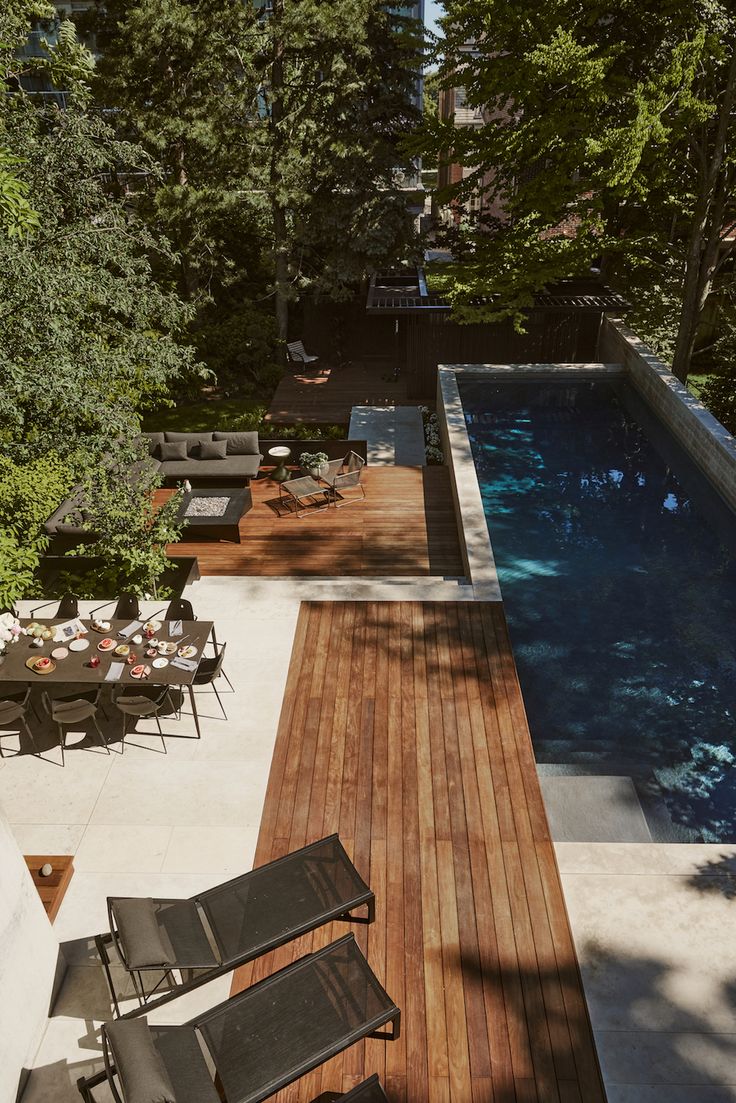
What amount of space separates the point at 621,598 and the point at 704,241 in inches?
515

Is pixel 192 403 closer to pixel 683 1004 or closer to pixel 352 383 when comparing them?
pixel 352 383

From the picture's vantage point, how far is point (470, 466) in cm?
1194

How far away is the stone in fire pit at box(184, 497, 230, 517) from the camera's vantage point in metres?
11.5

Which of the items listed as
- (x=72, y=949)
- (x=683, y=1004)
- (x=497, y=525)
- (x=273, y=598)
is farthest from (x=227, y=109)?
(x=683, y=1004)

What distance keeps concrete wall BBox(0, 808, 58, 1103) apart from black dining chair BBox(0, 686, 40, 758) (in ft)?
8.20

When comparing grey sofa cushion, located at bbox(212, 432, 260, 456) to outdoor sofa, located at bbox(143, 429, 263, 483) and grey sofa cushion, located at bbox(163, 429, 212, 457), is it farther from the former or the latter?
grey sofa cushion, located at bbox(163, 429, 212, 457)

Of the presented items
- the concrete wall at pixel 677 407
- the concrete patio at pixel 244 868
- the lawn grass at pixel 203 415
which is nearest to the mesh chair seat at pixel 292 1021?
the concrete patio at pixel 244 868

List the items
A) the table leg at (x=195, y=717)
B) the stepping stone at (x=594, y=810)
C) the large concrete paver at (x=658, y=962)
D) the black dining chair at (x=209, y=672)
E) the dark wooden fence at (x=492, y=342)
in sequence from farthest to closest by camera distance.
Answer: the dark wooden fence at (x=492, y=342), the black dining chair at (x=209, y=672), the table leg at (x=195, y=717), the stepping stone at (x=594, y=810), the large concrete paver at (x=658, y=962)

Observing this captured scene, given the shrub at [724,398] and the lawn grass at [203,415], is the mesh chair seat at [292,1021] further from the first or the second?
the shrub at [724,398]

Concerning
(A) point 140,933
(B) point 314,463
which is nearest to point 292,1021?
(A) point 140,933

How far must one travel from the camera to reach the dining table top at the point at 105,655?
681 cm

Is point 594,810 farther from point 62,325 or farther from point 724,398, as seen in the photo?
point 724,398

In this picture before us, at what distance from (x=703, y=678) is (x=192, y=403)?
16.9 metres

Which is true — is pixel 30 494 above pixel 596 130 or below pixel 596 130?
below
